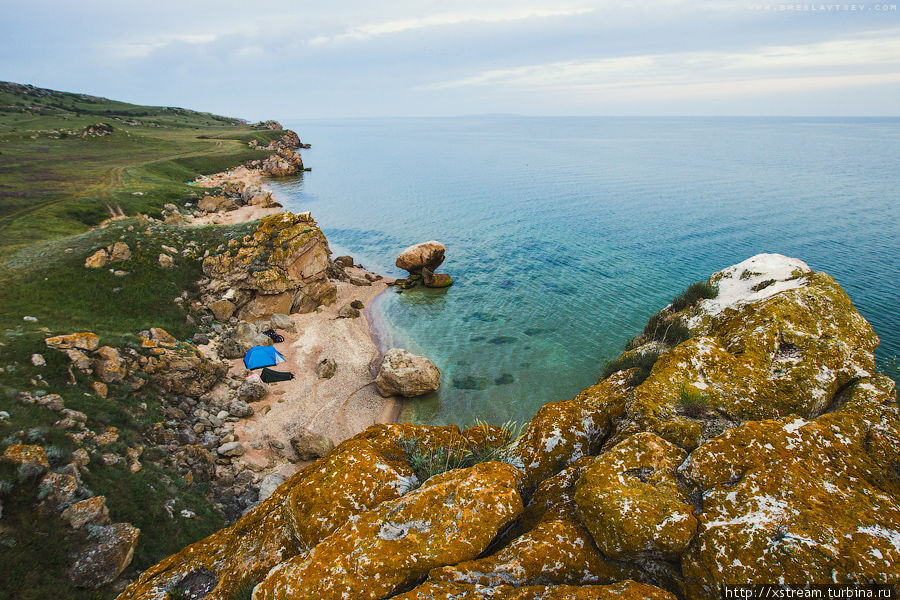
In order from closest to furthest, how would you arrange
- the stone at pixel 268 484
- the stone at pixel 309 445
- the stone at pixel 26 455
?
the stone at pixel 26 455 → the stone at pixel 268 484 → the stone at pixel 309 445

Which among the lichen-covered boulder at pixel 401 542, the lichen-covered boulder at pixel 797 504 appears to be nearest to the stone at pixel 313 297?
the lichen-covered boulder at pixel 401 542

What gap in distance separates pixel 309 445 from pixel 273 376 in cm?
917

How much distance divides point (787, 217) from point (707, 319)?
71464 mm

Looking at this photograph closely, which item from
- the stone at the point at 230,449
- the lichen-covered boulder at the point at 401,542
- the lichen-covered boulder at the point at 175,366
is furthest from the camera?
the lichen-covered boulder at the point at 175,366

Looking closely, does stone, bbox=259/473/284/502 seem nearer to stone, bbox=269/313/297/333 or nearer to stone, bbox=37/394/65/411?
stone, bbox=37/394/65/411

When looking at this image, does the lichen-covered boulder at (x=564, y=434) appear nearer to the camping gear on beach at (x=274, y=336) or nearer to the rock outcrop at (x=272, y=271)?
the camping gear on beach at (x=274, y=336)

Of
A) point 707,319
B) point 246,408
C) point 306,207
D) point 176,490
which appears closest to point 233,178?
point 306,207

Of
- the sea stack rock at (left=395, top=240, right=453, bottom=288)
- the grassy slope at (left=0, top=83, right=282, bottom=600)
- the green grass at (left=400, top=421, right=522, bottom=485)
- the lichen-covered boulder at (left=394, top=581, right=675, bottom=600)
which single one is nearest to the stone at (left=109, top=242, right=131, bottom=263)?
the grassy slope at (left=0, top=83, right=282, bottom=600)

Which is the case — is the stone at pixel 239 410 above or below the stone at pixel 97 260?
below

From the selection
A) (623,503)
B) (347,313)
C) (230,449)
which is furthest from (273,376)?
(623,503)

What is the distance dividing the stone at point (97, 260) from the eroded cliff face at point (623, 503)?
130ft

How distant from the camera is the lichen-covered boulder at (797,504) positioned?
564 cm

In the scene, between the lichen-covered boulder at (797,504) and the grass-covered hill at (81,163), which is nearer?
the lichen-covered boulder at (797,504)

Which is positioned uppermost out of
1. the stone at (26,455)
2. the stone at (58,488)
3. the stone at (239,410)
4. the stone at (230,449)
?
the stone at (26,455)
